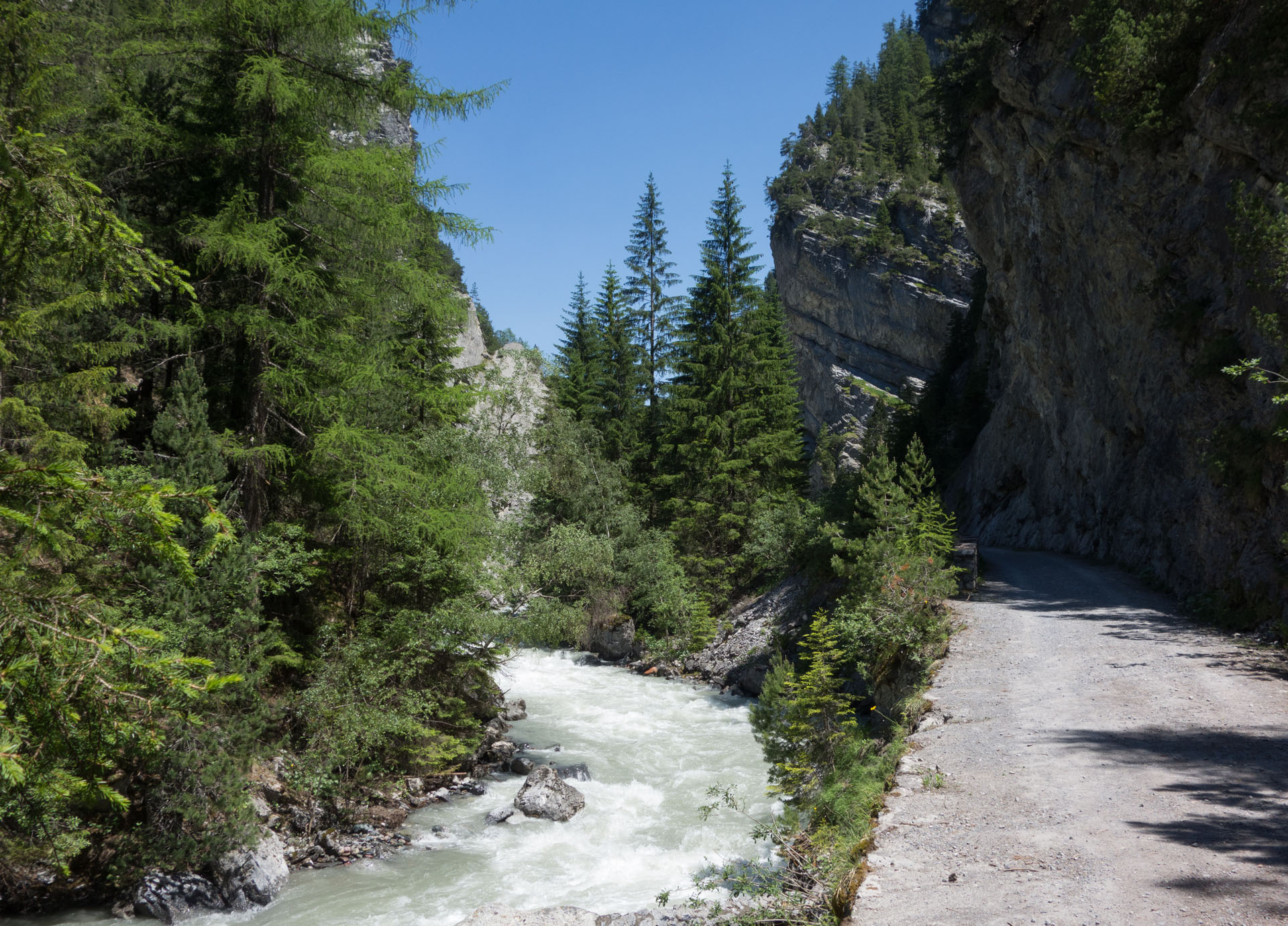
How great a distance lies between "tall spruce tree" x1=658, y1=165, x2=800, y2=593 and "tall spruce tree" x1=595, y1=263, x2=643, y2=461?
3.58 m

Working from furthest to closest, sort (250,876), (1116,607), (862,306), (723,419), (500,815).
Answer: (862,306)
(723,419)
(1116,607)
(500,815)
(250,876)

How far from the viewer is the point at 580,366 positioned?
3722 centimetres

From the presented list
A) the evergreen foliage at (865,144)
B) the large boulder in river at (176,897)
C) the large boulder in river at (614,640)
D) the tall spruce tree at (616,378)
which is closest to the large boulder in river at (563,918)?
the large boulder in river at (176,897)

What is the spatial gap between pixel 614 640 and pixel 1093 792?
1876 centimetres

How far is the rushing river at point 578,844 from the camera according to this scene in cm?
849

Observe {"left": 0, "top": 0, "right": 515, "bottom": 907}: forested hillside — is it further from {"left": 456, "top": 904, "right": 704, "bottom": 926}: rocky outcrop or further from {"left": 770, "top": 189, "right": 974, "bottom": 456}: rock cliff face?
{"left": 770, "top": 189, "right": 974, "bottom": 456}: rock cliff face

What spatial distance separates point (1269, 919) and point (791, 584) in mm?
18515

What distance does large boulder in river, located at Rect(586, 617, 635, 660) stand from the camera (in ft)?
77.7

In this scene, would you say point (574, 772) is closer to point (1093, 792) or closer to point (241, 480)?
point (241, 480)

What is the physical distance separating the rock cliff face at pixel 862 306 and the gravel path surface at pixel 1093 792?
152 feet

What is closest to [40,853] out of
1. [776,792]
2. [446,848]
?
[446,848]

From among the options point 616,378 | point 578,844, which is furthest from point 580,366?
point 578,844

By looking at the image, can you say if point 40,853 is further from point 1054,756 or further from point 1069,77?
point 1069,77

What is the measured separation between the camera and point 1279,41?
40.5 feet
